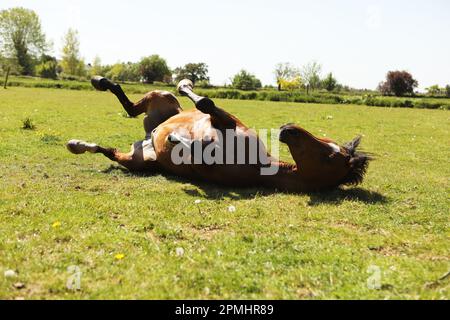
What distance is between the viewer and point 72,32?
8231cm

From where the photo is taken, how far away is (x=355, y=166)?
6023mm

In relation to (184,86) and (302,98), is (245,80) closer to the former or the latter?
(302,98)

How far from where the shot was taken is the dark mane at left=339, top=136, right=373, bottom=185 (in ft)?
19.7

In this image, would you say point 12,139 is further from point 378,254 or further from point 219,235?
point 378,254

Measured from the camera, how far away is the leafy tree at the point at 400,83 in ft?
244

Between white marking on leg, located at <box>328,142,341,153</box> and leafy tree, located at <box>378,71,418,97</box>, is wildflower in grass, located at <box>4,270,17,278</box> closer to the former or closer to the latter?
white marking on leg, located at <box>328,142,341,153</box>

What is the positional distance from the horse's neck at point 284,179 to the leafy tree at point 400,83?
74911mm

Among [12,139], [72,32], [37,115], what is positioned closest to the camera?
[12,139]

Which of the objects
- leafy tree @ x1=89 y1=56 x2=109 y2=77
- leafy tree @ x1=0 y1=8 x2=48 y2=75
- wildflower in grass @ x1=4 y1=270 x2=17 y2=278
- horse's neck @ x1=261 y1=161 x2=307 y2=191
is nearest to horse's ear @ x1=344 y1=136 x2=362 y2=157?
horse's neck @ x1=261 y1=161 x2=307 y2=191

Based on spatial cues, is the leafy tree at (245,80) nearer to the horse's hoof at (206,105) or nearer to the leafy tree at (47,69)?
the leafy tree at (47,69)

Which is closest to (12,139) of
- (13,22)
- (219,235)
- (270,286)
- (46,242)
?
(46,242)

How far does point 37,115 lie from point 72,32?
72.4 meters

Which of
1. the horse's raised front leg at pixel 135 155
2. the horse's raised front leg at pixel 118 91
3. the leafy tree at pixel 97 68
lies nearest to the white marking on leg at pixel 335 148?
the horse's raised front leg at pixel 135 155

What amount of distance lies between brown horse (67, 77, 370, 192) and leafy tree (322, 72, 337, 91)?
81983mm
